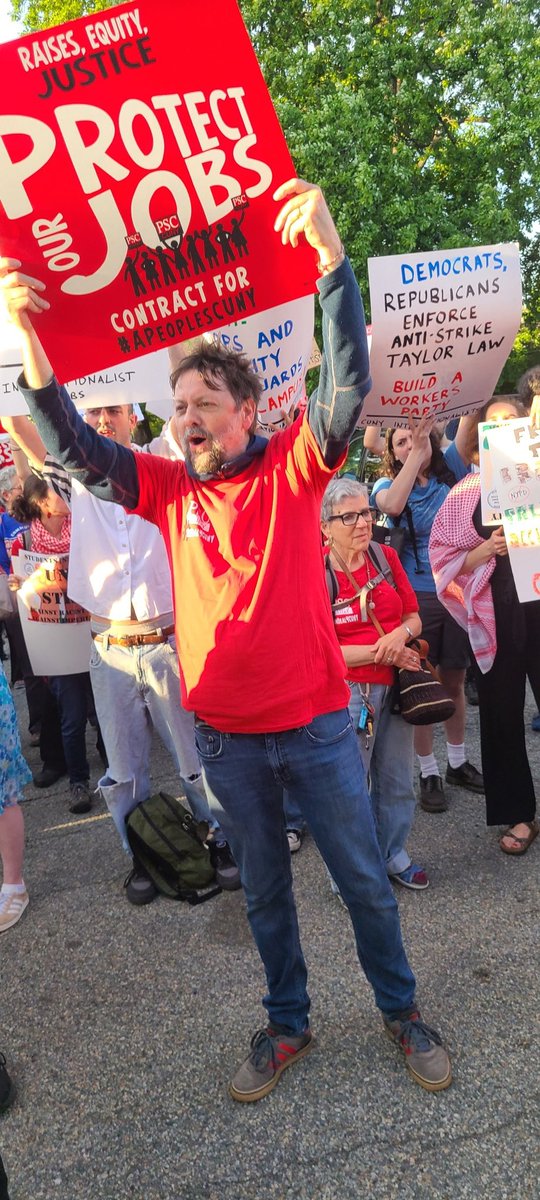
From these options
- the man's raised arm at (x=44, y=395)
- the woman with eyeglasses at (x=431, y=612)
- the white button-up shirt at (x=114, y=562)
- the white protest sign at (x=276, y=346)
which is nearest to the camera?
the man's raised arm at (x=44, y=395)

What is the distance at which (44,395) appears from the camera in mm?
1922

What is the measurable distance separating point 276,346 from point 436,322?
0.81m

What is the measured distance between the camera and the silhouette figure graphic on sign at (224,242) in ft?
6.74

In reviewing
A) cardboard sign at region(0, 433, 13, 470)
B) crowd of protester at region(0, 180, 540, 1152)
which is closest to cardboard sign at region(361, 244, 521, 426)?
crowd of protester at region(0, 180, 540, 1152)

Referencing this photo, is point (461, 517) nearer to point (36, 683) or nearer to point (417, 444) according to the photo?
point (417, 444)

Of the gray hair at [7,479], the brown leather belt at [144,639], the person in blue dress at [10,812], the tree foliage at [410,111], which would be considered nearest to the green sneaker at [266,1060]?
the person in blue dress at [10,812]

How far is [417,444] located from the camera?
326cm

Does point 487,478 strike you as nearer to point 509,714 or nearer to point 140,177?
point 509,714

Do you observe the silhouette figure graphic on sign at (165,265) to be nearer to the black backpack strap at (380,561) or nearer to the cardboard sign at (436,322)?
the cardboard sign at (436,322)

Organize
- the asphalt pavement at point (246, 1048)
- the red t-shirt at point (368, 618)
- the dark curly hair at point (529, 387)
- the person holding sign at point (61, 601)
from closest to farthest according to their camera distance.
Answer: the asphalt pavement at point (246, 1048)
the red t-shirt at point (368, 618)
the dark curly hair at point (529, 387)
the person holding sign at point (61, 601)

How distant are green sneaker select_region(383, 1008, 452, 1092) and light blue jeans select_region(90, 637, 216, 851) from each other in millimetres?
1432

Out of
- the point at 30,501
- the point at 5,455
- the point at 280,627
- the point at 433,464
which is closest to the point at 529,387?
the point at 433,464

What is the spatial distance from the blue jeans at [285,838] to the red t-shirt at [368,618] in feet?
2.79

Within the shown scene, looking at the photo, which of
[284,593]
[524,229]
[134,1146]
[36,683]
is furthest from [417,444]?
[524,229]
